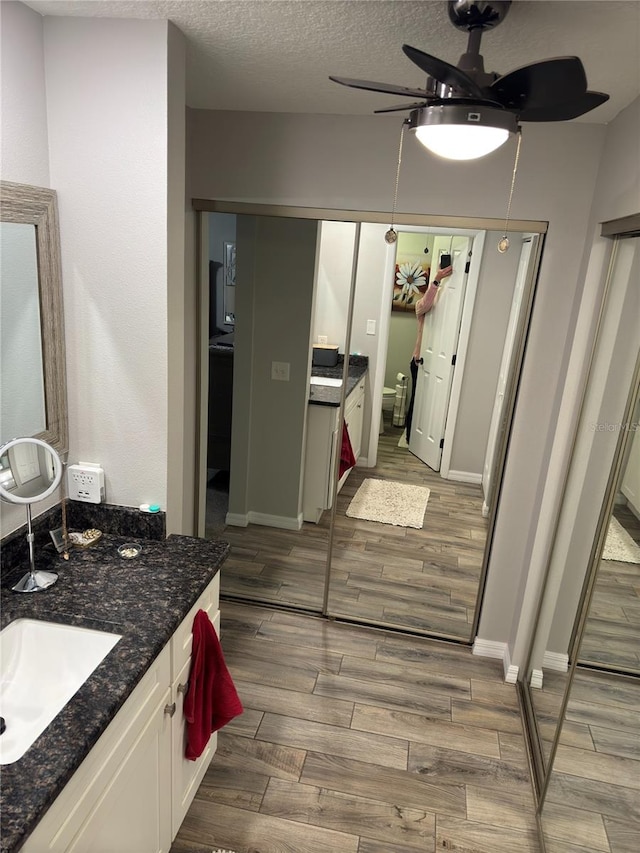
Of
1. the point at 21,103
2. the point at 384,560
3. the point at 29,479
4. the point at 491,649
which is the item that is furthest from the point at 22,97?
the point at 491,649

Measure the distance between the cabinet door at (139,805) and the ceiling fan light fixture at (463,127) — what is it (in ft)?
5.44

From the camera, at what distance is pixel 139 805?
1619mm

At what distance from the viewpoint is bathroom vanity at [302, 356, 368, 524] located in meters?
3.07

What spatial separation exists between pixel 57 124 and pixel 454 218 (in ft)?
5.24

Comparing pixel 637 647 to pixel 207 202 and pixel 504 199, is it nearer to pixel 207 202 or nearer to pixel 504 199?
pixel 504 199

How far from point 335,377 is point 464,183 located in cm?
111

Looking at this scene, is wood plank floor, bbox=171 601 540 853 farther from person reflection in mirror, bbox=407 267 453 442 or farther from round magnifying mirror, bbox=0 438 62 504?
person reflection in mirror, bbox=407 267 453 442

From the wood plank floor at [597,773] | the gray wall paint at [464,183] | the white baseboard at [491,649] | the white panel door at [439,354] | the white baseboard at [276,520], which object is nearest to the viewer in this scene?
the wood plank floor at [597,773]

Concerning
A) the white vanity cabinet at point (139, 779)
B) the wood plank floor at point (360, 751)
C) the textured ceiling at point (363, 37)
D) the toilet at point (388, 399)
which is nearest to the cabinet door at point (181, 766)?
the white vanity cabinet at point (139, 779)

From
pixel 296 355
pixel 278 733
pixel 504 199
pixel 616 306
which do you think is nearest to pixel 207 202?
pixel 296 355

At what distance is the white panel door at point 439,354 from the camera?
2924 mm

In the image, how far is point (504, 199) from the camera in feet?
8.29

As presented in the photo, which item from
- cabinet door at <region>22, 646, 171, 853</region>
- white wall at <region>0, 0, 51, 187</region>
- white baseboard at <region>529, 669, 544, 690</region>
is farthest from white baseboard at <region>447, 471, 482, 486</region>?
white wall at <region>0, 0, 51, 187</region>

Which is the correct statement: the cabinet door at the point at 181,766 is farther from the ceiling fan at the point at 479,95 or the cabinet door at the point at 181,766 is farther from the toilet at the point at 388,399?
the ceiling fan at the point at 479,95
